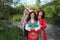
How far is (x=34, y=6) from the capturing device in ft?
27.4

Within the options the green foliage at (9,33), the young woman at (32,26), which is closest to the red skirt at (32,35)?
the young woman at (32,26)

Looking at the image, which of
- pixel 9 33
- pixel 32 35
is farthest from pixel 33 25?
pixel 9 33

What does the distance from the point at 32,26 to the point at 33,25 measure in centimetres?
3

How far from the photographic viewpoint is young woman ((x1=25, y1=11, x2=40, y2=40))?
600 cm

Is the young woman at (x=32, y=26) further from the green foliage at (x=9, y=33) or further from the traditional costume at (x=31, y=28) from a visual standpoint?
the green foliage at (x=9, y=33)

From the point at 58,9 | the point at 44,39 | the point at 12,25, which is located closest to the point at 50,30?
the point at 58,9

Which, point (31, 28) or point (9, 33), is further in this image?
point (9, 33)

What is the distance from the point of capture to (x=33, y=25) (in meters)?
6.01

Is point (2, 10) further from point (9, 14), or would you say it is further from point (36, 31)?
point (36, 31)

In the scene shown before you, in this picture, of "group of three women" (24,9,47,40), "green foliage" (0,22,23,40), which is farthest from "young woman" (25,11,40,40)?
"green foliage" (0,22,23,40)

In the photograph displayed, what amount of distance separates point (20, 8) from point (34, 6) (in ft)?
2.67

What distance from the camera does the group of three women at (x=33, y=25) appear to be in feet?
19.7

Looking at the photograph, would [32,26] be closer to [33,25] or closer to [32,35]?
[33,25]

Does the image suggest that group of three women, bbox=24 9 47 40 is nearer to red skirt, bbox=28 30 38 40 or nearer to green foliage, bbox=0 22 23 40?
red skirt, bbox=28 30 38 40
